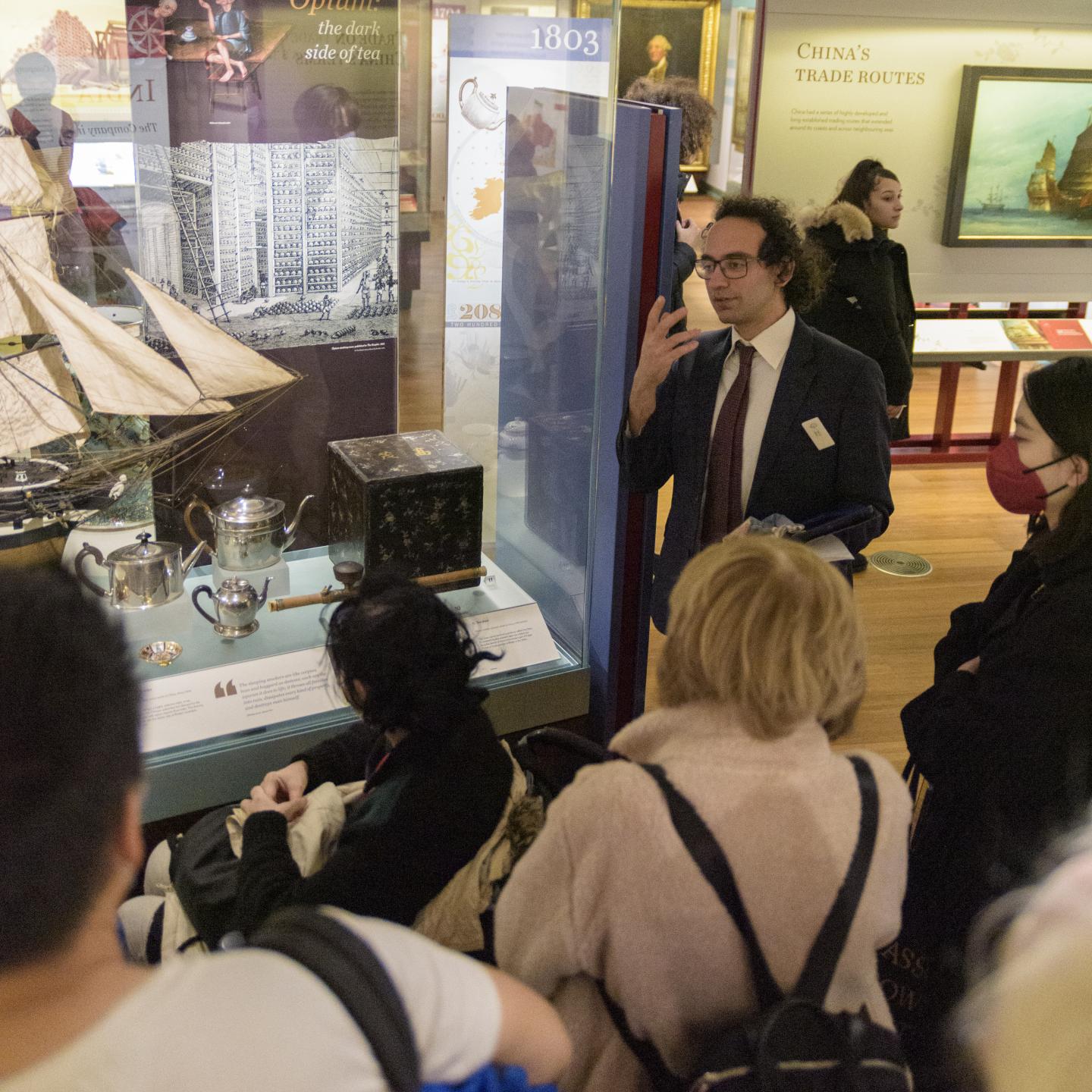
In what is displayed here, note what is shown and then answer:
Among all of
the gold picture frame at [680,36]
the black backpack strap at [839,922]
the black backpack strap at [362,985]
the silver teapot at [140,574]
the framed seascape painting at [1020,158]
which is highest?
the gold picture frame at [680,36]

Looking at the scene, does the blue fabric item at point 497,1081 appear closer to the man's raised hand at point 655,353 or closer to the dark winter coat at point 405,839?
the dark winter coat at point 405,839

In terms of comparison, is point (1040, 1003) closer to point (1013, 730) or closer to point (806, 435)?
point (1013, 730)

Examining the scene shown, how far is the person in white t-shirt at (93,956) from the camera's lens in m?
0.85

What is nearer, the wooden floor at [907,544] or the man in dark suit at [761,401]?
the man in dark suit at [761,401]

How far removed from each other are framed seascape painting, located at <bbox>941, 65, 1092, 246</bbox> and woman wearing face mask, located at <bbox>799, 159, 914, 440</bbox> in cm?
117

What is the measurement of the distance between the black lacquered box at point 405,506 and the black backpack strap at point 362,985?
2.03 m

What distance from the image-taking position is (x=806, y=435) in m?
2.83

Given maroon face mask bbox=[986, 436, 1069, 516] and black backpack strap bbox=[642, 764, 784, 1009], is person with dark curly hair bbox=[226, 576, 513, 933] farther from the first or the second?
maroon face mask bbox=[986, 436, 1069, 516]

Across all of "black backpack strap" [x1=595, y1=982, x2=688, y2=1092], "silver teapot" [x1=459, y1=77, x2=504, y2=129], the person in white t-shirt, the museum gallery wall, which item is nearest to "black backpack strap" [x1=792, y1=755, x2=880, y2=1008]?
"black backpack strap" [x1=595, y1=982, x2=688, y2=1092]

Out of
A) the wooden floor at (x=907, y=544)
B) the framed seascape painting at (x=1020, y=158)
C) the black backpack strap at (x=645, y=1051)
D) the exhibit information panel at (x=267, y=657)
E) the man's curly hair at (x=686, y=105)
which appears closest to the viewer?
the black backpack strap at (x=645, y=1051)

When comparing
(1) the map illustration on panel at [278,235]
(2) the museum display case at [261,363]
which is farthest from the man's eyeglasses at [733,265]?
(1) the map illustration on panel at [278,235]

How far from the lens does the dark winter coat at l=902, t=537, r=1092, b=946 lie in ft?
6.36

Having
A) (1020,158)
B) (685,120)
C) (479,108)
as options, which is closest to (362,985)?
(479,108)

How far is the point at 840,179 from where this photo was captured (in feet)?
19.0
